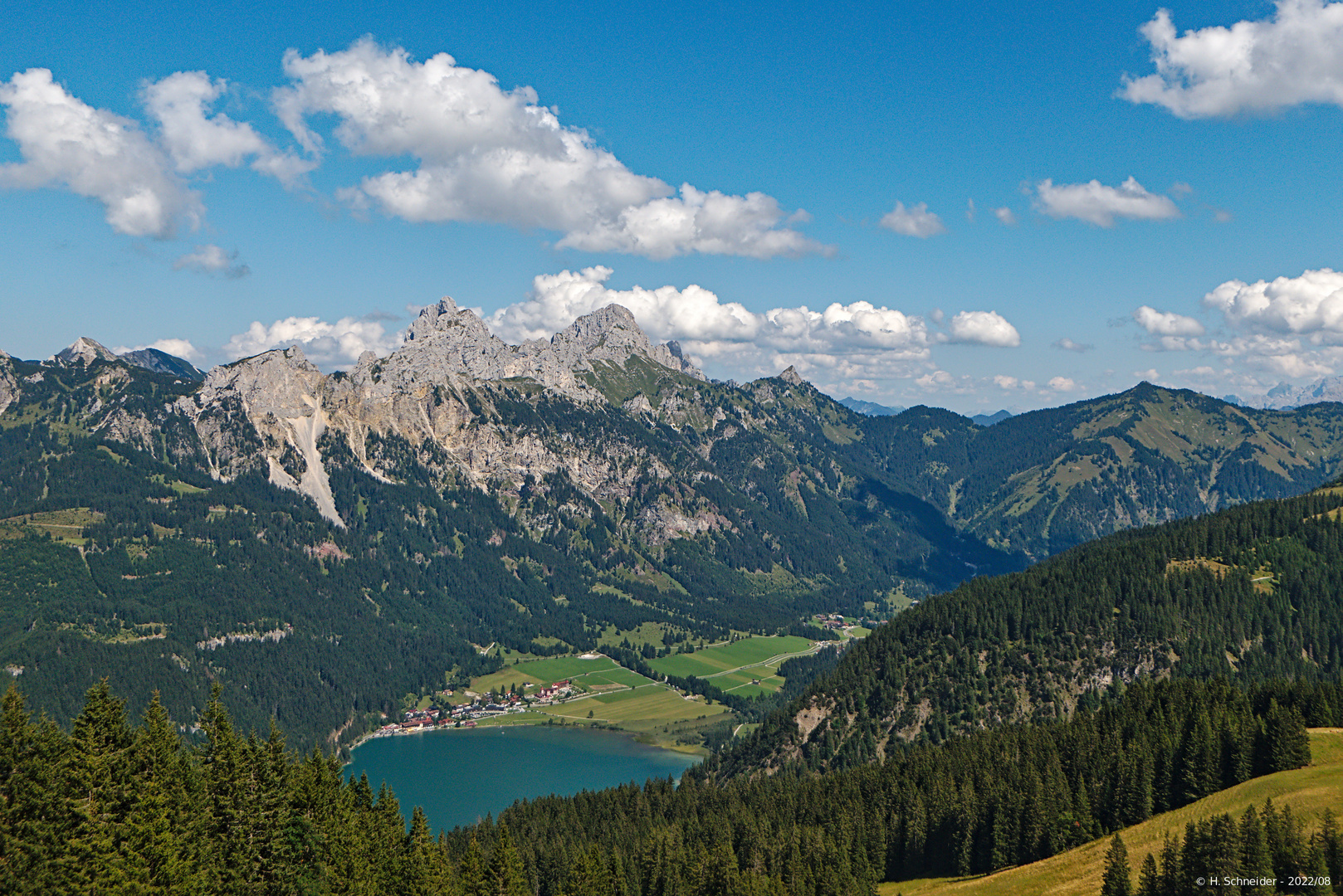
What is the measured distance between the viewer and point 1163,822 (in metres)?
98.8

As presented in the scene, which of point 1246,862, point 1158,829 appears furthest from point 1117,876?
point 1158,829

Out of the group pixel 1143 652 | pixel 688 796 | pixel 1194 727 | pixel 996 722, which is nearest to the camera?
pixel 1194 727

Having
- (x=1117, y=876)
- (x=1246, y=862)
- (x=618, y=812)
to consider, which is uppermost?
(x=1246, y=862)

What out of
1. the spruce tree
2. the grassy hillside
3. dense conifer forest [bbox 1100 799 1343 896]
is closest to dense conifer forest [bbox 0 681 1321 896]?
the grassy hillside

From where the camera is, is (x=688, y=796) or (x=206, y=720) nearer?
(x=206, y=720)

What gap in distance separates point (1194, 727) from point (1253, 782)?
10.6m

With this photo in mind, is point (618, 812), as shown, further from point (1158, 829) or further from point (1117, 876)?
point (1117, 876)

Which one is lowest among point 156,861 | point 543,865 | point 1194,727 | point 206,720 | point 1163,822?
point 543,865

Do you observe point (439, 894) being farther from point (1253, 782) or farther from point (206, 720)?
point (1253, 782)

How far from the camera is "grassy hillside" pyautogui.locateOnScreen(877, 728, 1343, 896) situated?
289 feet

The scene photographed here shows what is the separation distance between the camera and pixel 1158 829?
318 feet

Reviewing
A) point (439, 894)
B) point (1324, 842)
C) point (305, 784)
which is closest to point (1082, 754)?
point (1324, 842)

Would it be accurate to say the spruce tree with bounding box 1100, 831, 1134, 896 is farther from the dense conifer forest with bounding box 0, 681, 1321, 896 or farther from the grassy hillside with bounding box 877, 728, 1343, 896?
the dense conifer forest with bounding box 0, 681, 1321, 896

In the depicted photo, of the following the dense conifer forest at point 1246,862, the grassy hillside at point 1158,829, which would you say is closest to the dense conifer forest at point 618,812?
the grassy hillside at point 1158,829
